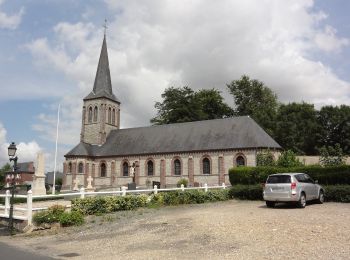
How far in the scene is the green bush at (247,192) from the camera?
21645mm

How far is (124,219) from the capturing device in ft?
50.3

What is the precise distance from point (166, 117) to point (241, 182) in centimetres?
3902

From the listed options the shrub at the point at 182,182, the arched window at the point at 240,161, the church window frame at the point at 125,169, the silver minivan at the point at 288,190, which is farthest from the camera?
the church window frame at the point at 125,169

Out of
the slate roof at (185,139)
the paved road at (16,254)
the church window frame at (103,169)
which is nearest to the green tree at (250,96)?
the slate roof at (185,139)

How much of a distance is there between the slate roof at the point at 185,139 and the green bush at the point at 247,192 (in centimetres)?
1842

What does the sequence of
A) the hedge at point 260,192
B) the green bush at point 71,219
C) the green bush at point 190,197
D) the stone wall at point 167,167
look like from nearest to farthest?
the green bush at point 71,219 → the hedge at point 260,192 → the green bush at point 190,197 → the stone wall at point 167,167

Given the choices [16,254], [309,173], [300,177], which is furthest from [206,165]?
[16,254]

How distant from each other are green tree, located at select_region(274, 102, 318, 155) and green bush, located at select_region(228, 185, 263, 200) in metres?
34.3

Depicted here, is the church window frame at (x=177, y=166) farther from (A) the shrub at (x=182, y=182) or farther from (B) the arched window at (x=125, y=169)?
(B) the arched window at (x=125, y=169)

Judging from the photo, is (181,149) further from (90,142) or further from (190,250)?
(190,250)

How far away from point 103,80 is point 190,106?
14.6m

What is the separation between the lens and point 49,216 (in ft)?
47.6

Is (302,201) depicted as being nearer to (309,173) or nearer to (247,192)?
(247,192)

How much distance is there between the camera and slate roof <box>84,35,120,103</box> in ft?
190
